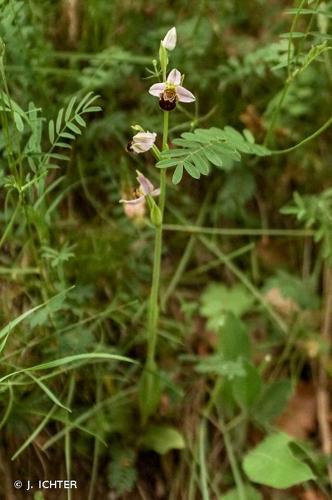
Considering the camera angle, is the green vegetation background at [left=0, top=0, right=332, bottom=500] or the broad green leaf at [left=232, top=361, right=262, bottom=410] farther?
the broad green leaf at [left=232, top=361, right=262, bottom=410]

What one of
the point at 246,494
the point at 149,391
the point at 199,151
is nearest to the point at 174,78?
the point at 199,151

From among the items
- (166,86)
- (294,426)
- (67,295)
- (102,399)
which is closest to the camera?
(166,86)

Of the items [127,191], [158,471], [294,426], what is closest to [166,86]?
[127,191]

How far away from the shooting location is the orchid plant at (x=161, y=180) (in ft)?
3.91

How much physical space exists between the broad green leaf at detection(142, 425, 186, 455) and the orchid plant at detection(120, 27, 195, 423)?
0.07 m

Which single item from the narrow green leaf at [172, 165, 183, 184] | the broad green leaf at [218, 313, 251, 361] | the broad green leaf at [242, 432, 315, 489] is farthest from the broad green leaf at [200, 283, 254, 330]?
the narrow green leaf at [172, 165, 183, 184]

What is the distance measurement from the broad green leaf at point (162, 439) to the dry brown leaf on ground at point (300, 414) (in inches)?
13.2

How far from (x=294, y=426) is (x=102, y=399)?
21.3 inches

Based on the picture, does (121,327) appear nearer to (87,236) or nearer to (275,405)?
(87,236)

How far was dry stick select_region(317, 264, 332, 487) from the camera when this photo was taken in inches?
71.6

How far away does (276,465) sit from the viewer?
5.03 ft

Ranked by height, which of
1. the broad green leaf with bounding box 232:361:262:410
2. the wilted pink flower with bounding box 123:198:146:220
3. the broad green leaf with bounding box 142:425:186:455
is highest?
the wilted pink flower with bounding box 123:198:146:220

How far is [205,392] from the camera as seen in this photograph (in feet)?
5.84

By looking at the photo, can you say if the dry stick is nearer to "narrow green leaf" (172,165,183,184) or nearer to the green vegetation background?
the green vegetation background
